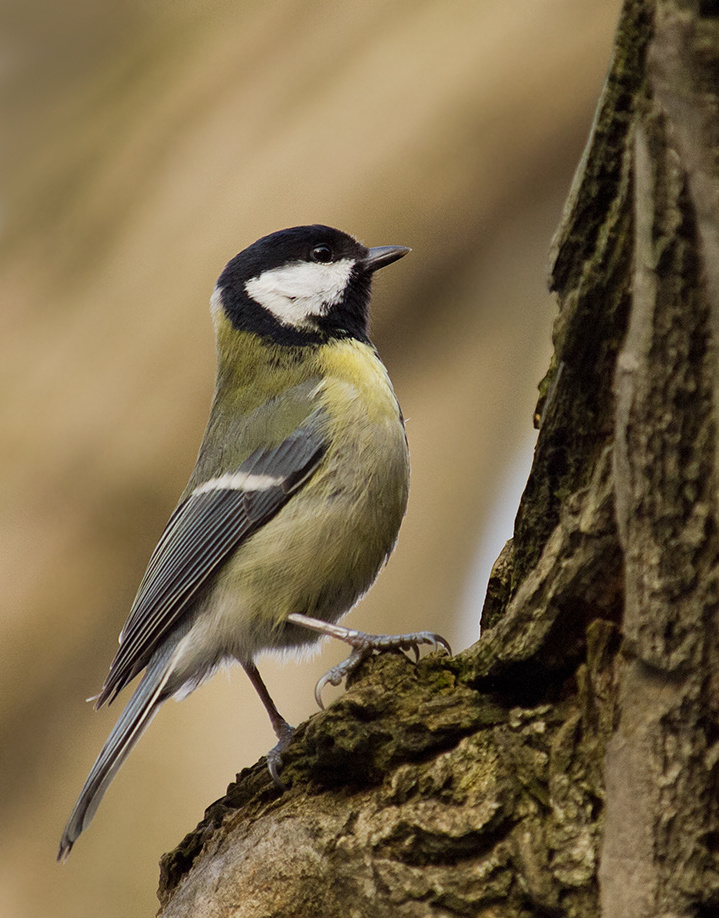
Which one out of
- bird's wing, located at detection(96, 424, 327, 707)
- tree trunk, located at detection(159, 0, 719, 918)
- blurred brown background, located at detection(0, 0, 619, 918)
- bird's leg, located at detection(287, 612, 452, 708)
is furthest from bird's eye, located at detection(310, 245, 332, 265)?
tree trunk, located at detection(159, 0, 719, 918)

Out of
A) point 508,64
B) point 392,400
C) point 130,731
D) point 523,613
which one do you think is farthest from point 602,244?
point 508,64

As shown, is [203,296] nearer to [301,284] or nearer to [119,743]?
[301,284]

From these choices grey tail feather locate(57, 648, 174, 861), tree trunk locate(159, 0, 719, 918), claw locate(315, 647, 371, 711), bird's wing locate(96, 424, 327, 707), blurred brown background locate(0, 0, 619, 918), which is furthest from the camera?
blurred brown background locate(0, 0, 619, 918)

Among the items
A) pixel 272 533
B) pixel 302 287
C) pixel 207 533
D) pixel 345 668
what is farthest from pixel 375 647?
pixel 302 287

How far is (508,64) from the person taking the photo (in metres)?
2.62

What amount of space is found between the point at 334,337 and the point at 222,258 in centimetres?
43

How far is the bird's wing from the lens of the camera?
2.15 metres

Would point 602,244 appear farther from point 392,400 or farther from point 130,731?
point 130,731

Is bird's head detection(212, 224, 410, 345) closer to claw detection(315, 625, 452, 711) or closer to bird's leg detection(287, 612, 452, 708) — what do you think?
bird's leg detection(287, 612, 452, 708)

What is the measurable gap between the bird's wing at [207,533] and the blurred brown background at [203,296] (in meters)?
0.40

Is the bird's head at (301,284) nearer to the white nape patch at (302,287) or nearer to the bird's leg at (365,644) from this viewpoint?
the white nape patch at (302,287)

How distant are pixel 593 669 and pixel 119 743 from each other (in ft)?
3.61

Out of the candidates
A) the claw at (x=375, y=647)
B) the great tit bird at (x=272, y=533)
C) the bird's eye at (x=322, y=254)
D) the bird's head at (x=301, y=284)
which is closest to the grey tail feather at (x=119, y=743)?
the great tit bird at (x=272, y=533)

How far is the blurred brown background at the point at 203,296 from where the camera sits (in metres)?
2.57
